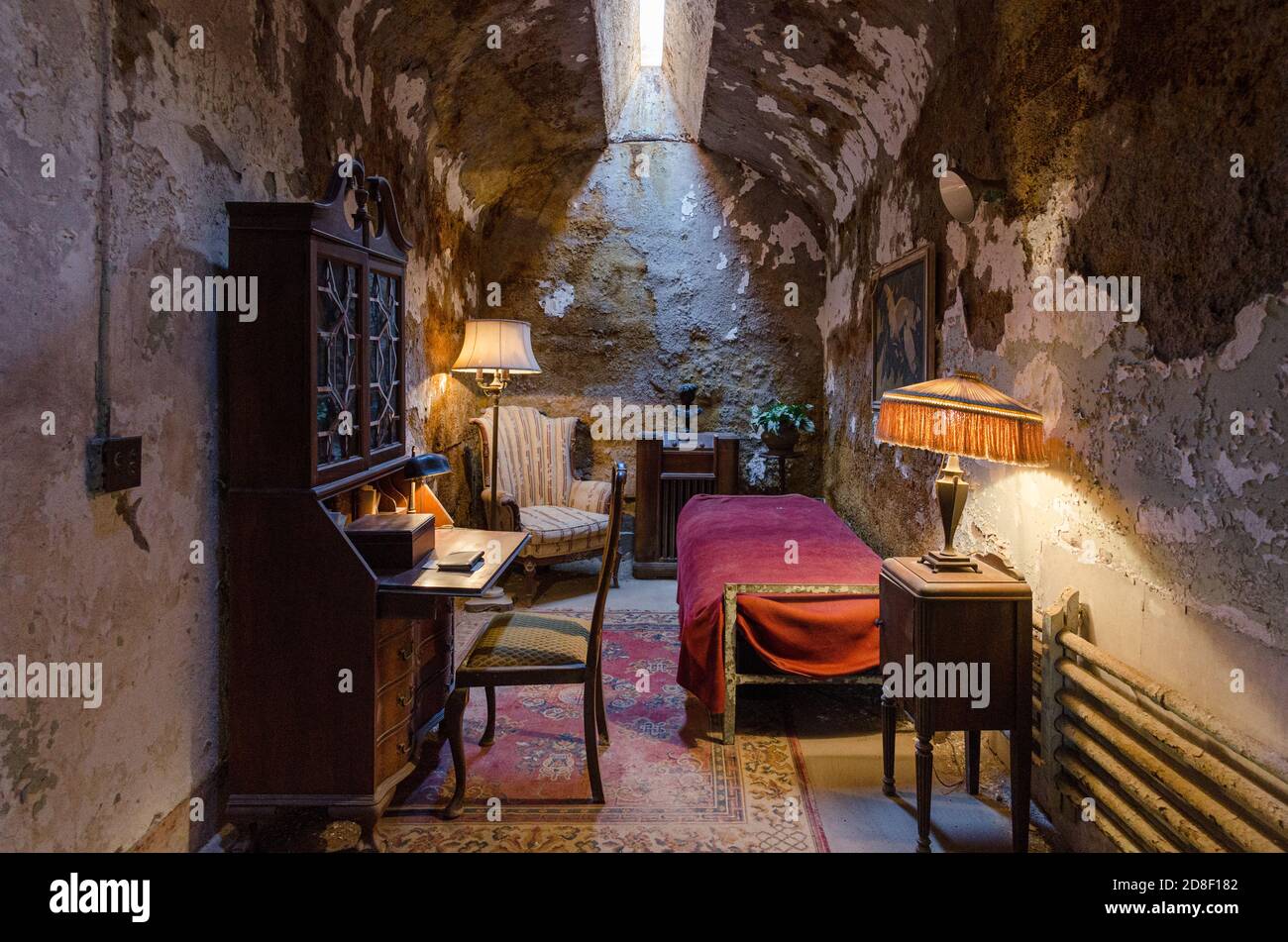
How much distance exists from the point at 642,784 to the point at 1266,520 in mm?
2111

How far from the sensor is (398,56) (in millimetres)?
3959

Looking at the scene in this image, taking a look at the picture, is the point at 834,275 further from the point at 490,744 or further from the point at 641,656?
the point at 490,744

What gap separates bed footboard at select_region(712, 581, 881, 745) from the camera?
3.24m

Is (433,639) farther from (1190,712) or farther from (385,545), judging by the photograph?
(1190,712)

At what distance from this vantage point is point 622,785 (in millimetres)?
2938

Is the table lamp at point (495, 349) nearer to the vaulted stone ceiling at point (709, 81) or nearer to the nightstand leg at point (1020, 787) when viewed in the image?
the vaulted stone ceiling at point (709, 81)

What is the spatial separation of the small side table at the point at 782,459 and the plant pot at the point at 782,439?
0.04 metres

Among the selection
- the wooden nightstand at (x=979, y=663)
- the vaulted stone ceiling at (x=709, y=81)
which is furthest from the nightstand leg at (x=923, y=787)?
the vaulted stone ceiling at (x=709, y=81)

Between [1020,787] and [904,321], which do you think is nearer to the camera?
[1020,787]

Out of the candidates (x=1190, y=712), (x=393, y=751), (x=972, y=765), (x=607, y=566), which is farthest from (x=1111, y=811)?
(x=393, y=751)

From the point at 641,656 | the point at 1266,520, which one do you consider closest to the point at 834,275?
the point at 641,656

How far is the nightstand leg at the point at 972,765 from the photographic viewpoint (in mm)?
2801

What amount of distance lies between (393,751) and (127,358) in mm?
1392

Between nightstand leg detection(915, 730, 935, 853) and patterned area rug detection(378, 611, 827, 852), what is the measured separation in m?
0.31
